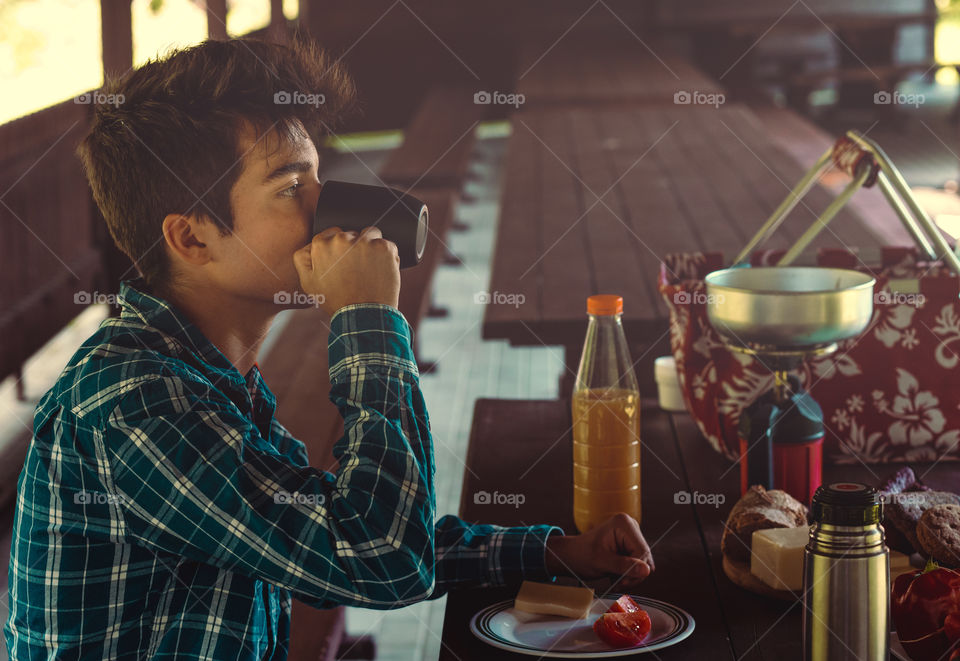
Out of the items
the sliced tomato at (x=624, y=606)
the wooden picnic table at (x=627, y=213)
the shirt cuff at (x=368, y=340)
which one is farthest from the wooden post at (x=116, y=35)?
the sliced tomato at (x=624, y=606)

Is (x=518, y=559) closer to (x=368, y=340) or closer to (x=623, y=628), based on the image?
(x=623, y=628)

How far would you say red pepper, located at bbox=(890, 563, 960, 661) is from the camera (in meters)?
0.99

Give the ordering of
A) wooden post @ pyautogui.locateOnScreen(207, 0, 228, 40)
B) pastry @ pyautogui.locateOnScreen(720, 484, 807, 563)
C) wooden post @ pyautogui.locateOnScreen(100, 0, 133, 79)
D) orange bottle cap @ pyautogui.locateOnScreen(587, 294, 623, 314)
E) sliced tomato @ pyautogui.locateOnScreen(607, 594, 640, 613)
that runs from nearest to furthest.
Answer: sliced tomato @ pyautogui.locateOnScreen(607, 594, 640, 613) → pastry @ pyautogui.locateOnScreen(720, 484, 807, 563) → orange bottle cap @ pyautogui.locateOnScreen(587, 294, 623, 314) → wooden post @ pyautogui.locateOnScreen(100, 0, 133, 79) → wooden post @ pyautogui.locateOnScreen(207, 0, 228, 40)

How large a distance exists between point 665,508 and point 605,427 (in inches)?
6.1

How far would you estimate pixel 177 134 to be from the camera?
3.97ft

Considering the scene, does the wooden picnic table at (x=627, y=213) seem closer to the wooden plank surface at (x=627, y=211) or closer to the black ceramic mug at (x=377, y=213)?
the wooden plank surface at (x=627, y=211)

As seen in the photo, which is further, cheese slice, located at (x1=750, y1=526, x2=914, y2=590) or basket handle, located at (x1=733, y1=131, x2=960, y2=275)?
basket handle, located at (x1=733, y1=131, x2=960, y2=275)

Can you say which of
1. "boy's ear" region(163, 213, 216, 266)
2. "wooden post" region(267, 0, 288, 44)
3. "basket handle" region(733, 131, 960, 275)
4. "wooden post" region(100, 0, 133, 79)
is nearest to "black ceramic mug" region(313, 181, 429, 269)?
"boy's ear" region(163, 213, 216, 266)

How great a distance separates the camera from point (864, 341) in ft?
5.29

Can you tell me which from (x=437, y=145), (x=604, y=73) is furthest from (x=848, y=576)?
(x=604, y=73)

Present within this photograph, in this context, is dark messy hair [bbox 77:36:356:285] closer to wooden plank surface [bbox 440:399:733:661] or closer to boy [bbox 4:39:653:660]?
boy [bbox 4:39:653:660]

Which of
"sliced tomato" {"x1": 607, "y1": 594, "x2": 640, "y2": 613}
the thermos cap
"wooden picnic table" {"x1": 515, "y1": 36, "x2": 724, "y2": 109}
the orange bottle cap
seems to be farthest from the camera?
"wooden picnic table" {"x1": 515, "y1": 36, "x2": 724, "y2": 109}

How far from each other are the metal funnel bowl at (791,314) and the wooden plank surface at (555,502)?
0.84ft

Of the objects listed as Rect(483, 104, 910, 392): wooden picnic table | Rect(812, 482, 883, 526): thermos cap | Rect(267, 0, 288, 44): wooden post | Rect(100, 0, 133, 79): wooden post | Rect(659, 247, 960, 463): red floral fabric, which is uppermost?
Rect(267, 0, 288, 44): wooden post
